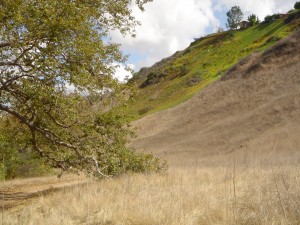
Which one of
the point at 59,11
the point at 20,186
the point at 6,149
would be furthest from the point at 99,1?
the point at 20,186

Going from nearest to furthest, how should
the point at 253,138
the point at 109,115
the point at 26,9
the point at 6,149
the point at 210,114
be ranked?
1. the point at 26,9
2. the point at 109,115
3. the point at 6,149
4. the point at 253,138
5. the point at 210,114

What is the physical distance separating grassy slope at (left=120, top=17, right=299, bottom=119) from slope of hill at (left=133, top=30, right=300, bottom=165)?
11.4 metres

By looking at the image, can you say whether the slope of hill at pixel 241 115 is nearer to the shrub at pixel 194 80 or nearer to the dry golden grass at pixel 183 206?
the shrub at pixel 194 80

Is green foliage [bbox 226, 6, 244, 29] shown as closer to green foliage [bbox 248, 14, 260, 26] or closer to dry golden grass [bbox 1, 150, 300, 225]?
green foliage [bbox 248, 14, 260, 26]

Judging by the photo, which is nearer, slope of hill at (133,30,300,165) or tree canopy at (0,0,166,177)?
tree canopy at (0,0,166,177)

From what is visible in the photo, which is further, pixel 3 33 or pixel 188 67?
pixel 188 67

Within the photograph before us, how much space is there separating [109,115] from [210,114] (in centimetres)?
3702

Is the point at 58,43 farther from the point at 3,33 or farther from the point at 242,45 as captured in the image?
the point at 242,45

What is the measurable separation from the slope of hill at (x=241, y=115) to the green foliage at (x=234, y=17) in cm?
5734

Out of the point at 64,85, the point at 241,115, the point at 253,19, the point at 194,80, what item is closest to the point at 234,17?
the point at 253,19

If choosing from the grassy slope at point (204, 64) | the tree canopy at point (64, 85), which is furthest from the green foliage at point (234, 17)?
the tree canopy at point (64, 85)

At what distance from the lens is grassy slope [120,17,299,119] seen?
231 feet

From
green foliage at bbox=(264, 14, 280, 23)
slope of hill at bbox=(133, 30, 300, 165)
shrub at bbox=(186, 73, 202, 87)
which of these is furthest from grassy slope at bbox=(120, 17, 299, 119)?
slope of hill at bbox=(133, 30, 300, 165)

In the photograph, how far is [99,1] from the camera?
11.5 meters
